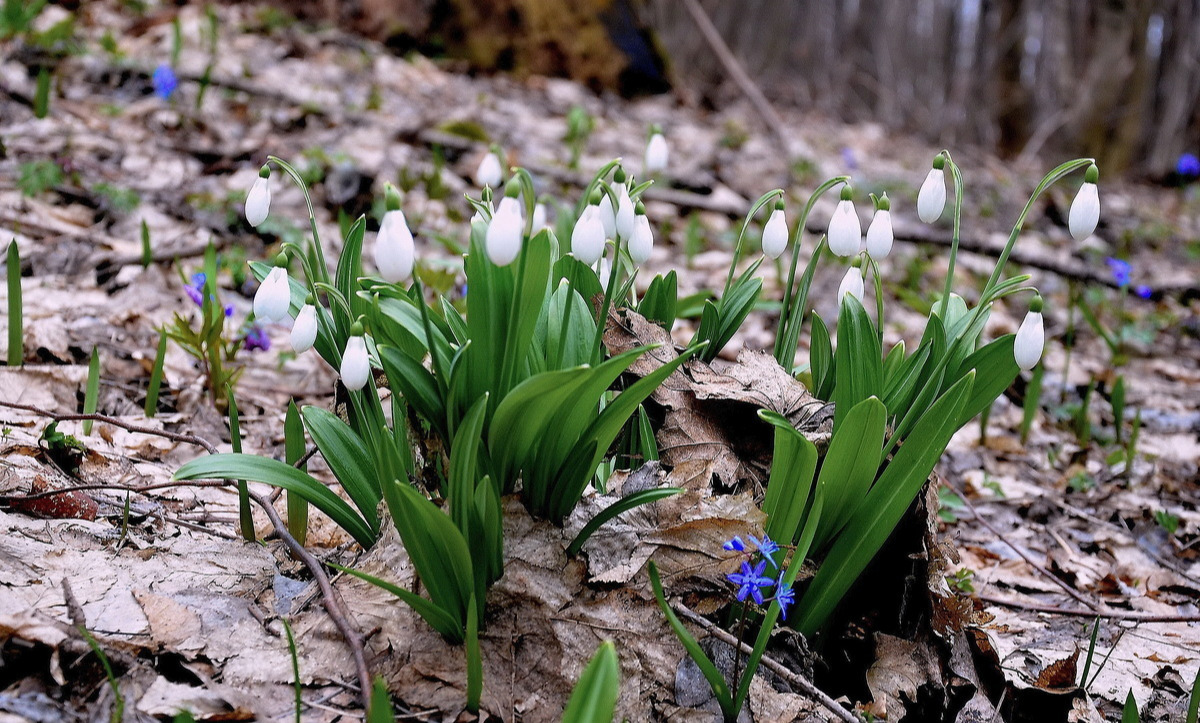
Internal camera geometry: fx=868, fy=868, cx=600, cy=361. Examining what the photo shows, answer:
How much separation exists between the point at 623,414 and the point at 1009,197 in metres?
7.10

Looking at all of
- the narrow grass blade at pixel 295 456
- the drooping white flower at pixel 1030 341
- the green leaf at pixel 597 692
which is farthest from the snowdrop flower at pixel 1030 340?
the narrow grass blade at pixel 295 456

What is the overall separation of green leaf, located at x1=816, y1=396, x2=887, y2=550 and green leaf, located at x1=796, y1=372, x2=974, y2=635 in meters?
0.02

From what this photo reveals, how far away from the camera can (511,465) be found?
60.5 inches

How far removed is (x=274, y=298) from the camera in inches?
59.8

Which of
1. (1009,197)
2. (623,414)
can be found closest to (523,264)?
(623,414)

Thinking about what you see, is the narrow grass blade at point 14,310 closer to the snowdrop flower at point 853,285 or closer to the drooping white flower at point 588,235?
the drooping white flower at point 588,235

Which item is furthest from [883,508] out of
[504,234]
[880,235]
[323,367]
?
[323,367]

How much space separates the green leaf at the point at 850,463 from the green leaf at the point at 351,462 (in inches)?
33.7

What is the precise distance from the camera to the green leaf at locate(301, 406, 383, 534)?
5.60ft

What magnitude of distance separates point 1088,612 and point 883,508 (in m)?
0.97

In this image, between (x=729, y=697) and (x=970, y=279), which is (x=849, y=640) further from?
(x=970, y=279)

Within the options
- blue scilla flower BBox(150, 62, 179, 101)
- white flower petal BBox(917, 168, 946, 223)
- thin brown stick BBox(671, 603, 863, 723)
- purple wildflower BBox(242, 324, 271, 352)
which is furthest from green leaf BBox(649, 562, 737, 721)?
blue scilla flower BBox(150, 62, 179, 101)

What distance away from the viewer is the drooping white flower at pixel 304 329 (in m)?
1.49

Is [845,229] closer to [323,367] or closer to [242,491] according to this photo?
[242,491]
